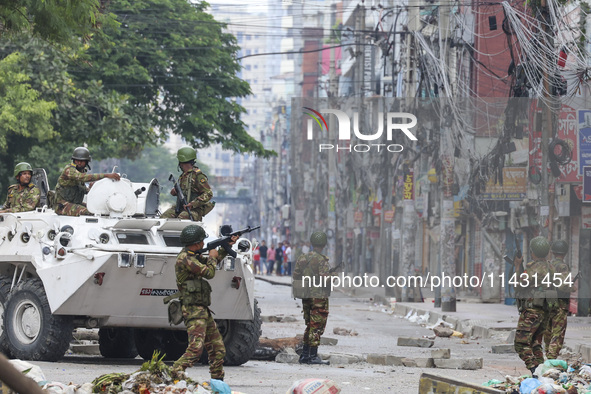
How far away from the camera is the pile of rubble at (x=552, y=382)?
31.5ft

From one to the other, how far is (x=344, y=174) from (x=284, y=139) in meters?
73.1

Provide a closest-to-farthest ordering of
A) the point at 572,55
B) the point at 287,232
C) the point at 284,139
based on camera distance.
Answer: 1. the point at 572,55
2. the point at 287,232
3. the point at 284,139

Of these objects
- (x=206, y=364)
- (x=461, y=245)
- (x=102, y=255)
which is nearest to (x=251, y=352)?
(x=206, y=364)

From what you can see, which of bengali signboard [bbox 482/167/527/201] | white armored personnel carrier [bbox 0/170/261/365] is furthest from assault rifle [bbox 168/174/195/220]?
bengali signboard [bbox 482/167/527/201]

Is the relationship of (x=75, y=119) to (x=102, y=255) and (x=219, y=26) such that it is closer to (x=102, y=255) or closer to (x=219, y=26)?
(x=219, y=26)

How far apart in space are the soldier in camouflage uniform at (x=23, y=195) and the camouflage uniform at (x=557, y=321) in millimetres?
6075

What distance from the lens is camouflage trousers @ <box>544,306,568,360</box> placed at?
42.3 ft

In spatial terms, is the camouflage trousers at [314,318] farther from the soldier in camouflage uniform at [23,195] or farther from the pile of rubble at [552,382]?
the pile of rubble at [552,382]

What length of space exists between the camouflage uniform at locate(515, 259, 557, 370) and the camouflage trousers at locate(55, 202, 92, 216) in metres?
4.86

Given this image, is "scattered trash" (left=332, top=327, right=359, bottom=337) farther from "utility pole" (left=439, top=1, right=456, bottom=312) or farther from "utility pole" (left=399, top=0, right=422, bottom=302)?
"utility pole" (left=399, top=0, right=422, bottom=302)

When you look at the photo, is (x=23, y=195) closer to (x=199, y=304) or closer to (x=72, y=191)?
(x=72, y=191)

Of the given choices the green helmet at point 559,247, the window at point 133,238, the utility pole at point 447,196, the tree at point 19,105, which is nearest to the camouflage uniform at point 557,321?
the green helmet at point 559,247

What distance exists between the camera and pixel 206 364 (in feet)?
46.3

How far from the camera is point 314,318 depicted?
48.3 feet
